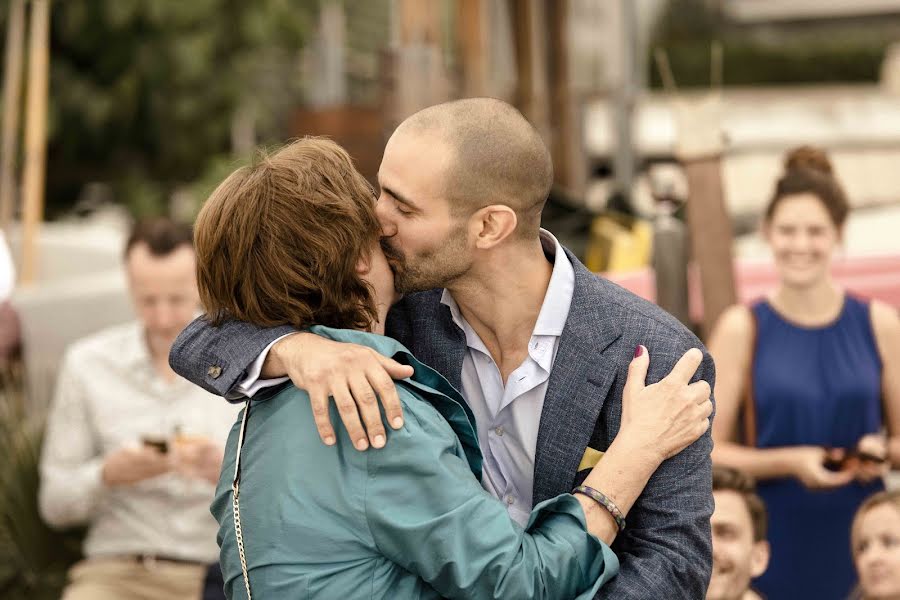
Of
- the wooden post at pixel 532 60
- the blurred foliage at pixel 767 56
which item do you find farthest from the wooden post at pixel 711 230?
the blurred foliage at pixel 767 56

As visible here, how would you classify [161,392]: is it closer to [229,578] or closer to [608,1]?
[229,578]

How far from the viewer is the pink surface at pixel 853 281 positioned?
378 centimetres

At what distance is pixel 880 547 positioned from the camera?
2.72 metres

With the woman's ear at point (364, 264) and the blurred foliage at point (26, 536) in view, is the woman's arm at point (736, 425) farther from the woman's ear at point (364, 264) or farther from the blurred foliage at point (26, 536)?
the blurred foliage at point (26, 536)

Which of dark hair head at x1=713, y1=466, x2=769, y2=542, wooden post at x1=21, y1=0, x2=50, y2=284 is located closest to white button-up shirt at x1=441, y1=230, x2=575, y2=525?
dark hair head at x1=713, y1=466, x2=769, y2=542

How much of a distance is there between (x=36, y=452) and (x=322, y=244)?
218 centimetres

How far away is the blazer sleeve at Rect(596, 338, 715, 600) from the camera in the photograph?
1.80 metres

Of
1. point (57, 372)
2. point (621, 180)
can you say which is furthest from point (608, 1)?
point (57, 372)

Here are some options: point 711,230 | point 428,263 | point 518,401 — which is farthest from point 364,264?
point 711,230

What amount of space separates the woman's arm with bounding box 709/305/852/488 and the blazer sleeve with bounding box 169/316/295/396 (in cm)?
148

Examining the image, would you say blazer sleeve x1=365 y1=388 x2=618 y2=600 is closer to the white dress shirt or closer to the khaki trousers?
the white dress shirt

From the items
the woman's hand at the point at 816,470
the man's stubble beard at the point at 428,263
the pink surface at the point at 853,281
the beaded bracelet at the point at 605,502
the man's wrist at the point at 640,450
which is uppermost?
the man's stubble beard at the point at 428,263

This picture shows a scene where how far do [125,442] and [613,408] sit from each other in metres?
1.73

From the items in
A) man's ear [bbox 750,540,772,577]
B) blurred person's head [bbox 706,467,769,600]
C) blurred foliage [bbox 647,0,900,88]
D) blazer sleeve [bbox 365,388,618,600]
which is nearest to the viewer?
blazer sleeve [bbox 365,388,618,600]
